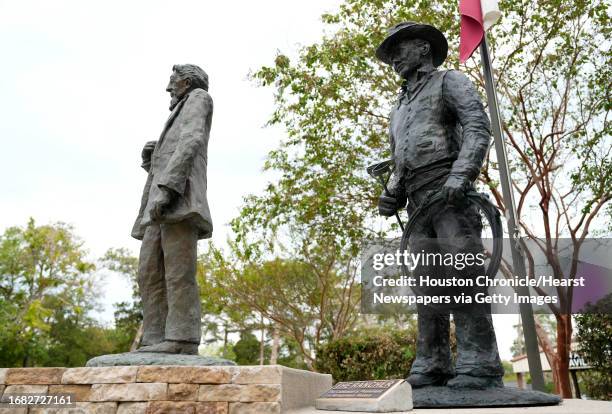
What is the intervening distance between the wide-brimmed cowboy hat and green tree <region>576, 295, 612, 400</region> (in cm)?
715

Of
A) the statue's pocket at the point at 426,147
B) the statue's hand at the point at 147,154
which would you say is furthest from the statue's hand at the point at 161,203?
the statue's pocket at the point at 426,147

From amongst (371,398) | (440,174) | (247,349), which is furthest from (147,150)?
(247,349)

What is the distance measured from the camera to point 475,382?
352cm

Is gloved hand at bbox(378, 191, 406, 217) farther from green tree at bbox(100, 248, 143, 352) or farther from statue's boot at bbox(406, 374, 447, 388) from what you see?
green tree at bbox(100, 248, 143, 352)

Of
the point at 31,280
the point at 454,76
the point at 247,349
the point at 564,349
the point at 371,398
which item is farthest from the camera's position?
the point at 247,349

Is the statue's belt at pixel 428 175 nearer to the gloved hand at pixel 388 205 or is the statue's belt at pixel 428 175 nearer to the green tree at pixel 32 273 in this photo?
the gloved hand at pixel 388 205

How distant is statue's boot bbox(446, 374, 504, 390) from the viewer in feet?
11.5

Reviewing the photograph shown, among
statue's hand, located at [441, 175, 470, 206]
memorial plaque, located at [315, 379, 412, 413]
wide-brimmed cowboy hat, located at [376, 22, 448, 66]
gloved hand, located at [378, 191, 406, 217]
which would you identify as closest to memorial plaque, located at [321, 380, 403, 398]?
memorial plaque, located at [315, 379, 412, 413]

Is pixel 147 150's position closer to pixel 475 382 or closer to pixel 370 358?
pixel 475 382

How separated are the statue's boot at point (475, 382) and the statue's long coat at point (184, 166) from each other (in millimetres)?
2209

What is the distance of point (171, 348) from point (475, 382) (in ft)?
7.05

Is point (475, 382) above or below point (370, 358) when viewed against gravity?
below

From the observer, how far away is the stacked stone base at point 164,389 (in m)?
3.18

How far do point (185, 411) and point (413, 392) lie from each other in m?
1.60
